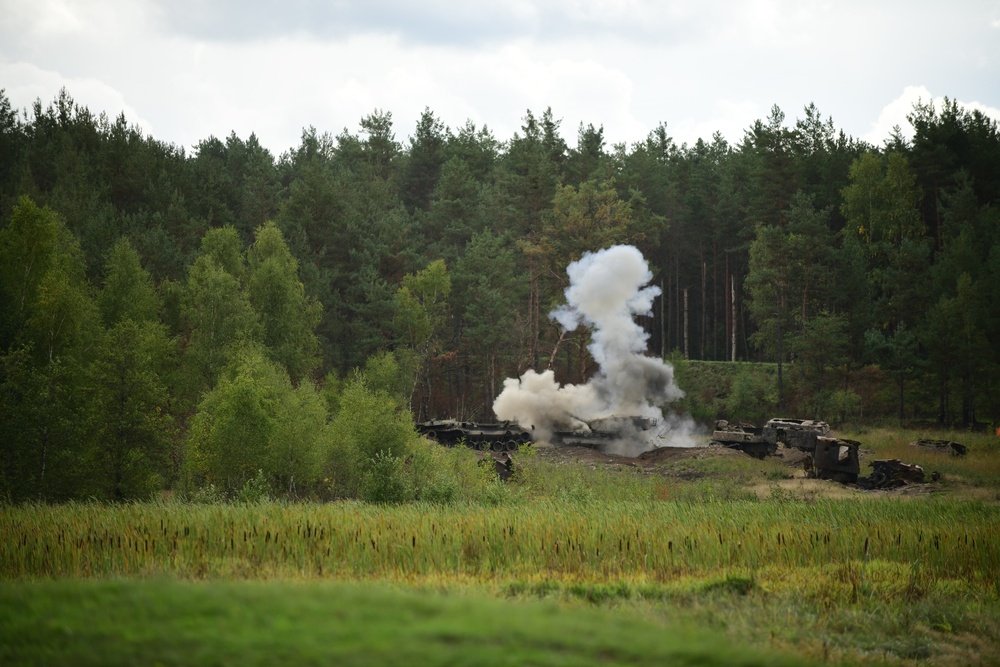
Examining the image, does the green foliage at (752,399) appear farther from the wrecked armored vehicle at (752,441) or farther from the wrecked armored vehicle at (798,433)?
the wrecked armored vehicle at (798,433)

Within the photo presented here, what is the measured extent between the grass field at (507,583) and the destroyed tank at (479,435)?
20.7 m

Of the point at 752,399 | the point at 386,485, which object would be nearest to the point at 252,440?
the point at 386,485

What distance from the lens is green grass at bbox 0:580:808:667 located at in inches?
293

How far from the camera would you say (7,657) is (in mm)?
7449

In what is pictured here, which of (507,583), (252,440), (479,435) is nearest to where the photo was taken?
(507,583)

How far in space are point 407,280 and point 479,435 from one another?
17.1m

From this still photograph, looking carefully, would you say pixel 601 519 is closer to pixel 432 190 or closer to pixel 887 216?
pixel 887 216

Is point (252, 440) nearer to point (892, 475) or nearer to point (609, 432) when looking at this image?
point (609, 432)

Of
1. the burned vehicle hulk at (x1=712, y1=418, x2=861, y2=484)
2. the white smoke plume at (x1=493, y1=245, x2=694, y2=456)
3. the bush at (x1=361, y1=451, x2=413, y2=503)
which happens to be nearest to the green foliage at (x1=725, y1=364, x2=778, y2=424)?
the white smoke plume at (x1=493, y1=245, x2=694, y2=456)

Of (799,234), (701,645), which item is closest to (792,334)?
(799,234)

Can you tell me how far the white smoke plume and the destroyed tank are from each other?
7.39ft

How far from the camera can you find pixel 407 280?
59094mm

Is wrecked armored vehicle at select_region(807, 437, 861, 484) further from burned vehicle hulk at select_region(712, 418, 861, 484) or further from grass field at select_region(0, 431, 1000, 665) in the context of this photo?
Result: grass field at select_region(0, 431, 1000, 665)

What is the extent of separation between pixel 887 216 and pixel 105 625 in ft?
199
